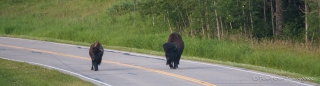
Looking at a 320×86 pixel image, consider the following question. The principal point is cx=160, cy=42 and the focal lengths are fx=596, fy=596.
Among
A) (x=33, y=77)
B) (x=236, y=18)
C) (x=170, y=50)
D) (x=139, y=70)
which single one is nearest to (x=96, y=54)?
(x=139, y=70)

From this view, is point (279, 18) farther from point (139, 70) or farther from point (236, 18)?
point (139, 70)

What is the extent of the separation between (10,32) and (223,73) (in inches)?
1234

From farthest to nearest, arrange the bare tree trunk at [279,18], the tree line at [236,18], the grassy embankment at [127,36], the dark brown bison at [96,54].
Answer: the bare tree trunk at [279,18] → the tree line at [236,18] → the grassy embankment at [127,36] → the dark brown bison at [96,54]

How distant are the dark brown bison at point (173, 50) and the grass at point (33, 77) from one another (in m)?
3.32

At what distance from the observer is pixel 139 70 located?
19.5 m

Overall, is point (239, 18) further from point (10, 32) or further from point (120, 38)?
point (10, 32)

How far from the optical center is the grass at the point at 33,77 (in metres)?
16.0

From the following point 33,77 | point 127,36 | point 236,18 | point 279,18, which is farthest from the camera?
point 127,36

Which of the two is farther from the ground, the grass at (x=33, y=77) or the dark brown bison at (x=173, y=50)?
the dark brown bison at (x=173, y=50)

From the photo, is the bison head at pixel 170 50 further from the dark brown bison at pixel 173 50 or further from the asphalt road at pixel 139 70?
the asphalt road at pixel 139 70

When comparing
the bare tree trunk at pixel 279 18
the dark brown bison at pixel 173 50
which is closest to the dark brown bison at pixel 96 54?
the dark brown bison at pixel 173 50

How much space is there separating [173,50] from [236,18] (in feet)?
46.1

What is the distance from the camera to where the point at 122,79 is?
16.9m

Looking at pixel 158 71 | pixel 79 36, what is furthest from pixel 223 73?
pixel 79 36
